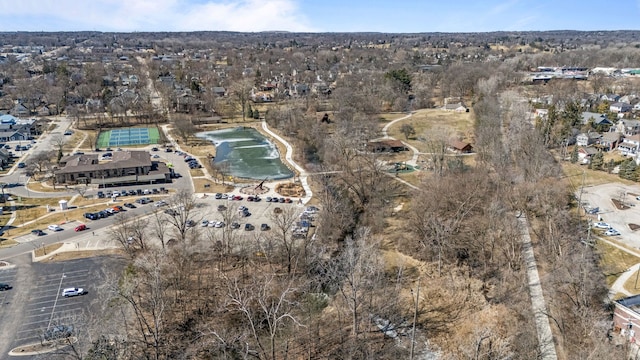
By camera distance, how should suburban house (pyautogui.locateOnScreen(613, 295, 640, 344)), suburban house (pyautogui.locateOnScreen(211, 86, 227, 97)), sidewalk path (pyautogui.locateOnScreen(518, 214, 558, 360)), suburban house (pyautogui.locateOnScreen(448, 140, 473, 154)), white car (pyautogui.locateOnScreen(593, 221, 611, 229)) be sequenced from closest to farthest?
sidewalk path (pyautogui.locateOnScreen(518, 214, 558, 360)) → suburban house (pyautogui.locateOnScreen(613, 295, 640, 344)) → white car (pyautogui.locateOnScreen(593, 221, 611, 229)) → suburban house (pyautogui.locateOnScreen(448, 140, 473, 154)) → suburban house (pyautogui.locateOnScreen(211, 86, 227, 97))

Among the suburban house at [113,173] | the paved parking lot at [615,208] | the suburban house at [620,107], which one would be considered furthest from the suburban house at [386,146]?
the suburban house at [620,107]

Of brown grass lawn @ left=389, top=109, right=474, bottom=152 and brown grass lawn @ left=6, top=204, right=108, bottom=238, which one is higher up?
brown grass lawn @ left=389, top=109, right=474, bottom=152

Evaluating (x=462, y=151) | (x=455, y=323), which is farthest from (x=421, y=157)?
(x=455, y=323)

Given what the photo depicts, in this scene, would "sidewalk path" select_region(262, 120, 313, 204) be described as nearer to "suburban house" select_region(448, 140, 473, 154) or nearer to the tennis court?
the tennis court

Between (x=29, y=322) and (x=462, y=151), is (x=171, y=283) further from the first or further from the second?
(x=462, y=151)

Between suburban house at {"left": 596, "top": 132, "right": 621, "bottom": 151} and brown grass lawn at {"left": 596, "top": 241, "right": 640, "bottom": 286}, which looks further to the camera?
suburban house at {"left": 596, "top": 132, "right": 621, "bottom": 151}

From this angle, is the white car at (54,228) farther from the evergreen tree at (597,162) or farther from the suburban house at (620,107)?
the suburban house at (620,107)

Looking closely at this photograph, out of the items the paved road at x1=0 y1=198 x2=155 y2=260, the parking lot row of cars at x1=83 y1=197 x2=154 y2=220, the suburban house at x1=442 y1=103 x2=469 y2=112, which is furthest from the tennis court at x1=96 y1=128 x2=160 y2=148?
the suburban house at x1=442 y1=103 x2=469 y2=112

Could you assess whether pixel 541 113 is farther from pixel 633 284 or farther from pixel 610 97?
pixel 633 284
